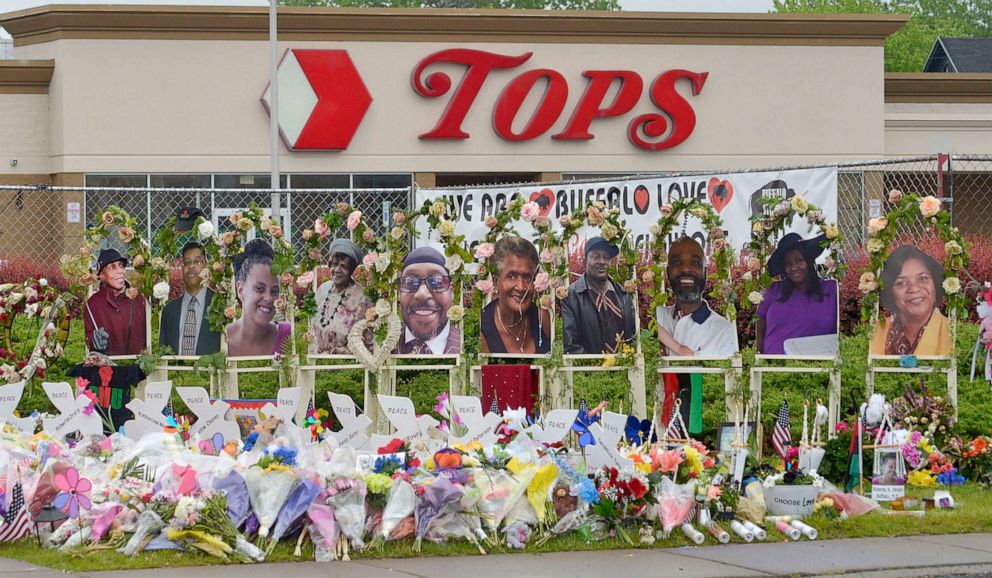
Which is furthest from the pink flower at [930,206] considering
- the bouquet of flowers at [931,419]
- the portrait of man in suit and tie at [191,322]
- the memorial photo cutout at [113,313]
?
the memorial photo cutout at [113,313]

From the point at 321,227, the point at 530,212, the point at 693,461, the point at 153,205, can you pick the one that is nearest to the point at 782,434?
the point at 693,461

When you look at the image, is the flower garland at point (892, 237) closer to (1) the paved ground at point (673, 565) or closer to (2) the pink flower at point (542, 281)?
(2) the pink flower at point (542, 281)

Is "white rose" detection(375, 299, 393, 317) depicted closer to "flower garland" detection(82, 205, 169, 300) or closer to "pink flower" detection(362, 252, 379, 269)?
"pink flower" detection(362, 252, 379, 269)

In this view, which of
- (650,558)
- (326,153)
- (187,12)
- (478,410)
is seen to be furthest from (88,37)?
(650,558)

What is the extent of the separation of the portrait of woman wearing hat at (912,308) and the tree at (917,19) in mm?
42000

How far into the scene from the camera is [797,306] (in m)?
11.2

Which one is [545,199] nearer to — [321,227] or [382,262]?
[382,262]

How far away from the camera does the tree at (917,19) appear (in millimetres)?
59406

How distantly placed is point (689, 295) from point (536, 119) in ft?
50.7

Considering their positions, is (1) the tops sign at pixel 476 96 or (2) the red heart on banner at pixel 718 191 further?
(1) the tops sign at pixel 476 96

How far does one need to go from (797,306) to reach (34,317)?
7.09 m

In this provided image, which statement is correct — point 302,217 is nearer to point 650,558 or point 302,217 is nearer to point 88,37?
point 88,37

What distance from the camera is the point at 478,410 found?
957 cm

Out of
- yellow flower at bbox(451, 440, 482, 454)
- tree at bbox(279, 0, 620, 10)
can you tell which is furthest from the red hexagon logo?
tree at bbox(279, 0, 620, 10)
